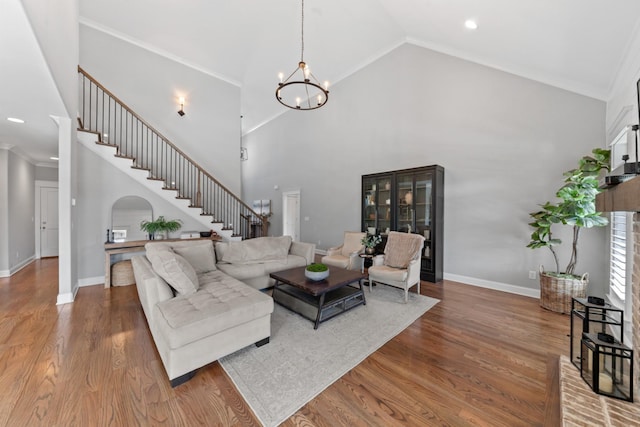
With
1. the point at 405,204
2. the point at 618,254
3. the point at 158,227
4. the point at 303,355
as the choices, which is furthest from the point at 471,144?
the point at 158,227

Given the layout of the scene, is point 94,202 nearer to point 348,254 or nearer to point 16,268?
point 16,268

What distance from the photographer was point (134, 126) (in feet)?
17.3

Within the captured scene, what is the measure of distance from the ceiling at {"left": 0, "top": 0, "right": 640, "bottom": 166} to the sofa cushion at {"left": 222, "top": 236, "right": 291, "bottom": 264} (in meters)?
2.82

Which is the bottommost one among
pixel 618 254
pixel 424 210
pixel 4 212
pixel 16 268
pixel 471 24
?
pixel 16 268

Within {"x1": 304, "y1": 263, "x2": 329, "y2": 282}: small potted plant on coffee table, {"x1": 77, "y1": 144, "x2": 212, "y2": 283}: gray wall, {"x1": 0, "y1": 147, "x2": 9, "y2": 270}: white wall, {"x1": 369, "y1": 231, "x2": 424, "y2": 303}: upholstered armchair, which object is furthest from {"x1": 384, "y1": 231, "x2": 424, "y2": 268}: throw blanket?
{"x1": 0, "y1": 147, "x2": 9, "y2": 270}: white wall

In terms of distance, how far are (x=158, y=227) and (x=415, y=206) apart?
4.89 m

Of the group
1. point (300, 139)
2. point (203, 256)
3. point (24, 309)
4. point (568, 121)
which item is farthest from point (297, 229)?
point (568, 121)

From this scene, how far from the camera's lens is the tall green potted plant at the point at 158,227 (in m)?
4.64

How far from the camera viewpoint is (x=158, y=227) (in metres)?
4.67

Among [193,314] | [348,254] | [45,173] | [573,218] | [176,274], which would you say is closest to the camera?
[193,314]

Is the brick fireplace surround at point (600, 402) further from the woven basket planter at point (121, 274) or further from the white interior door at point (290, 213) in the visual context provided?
the white interior door at point (290, 213)

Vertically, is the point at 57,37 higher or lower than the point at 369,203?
higher

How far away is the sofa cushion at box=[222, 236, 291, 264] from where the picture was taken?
3.93 m

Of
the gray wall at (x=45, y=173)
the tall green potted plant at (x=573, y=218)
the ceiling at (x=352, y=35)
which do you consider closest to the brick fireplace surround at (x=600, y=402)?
the tall green potted plant at (x=573, y=218)
